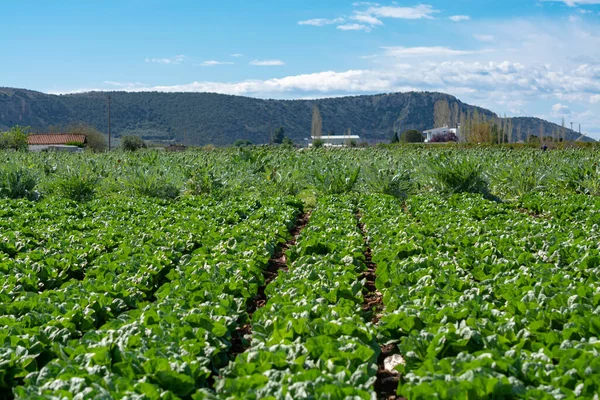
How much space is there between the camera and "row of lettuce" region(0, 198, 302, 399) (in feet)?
13.5

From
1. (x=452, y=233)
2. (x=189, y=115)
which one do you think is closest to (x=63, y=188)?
(x=452, y=233)

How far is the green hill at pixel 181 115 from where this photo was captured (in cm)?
9681

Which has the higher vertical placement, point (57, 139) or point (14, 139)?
point (14, 139)

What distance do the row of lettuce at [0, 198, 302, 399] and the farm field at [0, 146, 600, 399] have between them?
0.02 meters

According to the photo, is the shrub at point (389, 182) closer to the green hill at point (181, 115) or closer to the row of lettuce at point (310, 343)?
the row of lettuce at point (310, 343)

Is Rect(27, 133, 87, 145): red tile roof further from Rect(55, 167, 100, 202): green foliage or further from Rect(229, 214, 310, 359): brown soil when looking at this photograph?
Rect(229, 214, 310, 359): brown soil

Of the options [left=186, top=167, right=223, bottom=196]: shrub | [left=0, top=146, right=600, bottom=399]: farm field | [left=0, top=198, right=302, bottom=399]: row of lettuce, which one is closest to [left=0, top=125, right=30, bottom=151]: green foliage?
[left=186, top=167, right=223, bottom=196]: shrub

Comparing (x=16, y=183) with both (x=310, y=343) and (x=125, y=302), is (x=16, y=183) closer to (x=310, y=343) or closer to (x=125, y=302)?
(x=125, y=302)

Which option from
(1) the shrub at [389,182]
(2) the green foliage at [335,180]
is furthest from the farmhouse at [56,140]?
(1) the shrub at [389,182]

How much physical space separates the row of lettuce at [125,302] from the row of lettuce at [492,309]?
1.45 metres

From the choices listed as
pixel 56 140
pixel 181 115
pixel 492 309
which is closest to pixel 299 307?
pixel 492 309

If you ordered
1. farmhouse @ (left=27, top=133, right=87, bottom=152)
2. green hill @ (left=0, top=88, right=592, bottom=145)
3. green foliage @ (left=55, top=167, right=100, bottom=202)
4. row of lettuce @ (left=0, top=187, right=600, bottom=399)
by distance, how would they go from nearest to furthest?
row of lettuce @ (left=0, top=187, right=600, bottom=399), green foliage @ (left=55, top=167, right=100, bottom=202), farmhouse @ (left=27, top=133, right=87, bottom=152), green hill @ (left=0, top=88, right=592, bottom=145)

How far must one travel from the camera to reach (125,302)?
20.8 ft

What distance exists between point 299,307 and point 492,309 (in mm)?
1561
